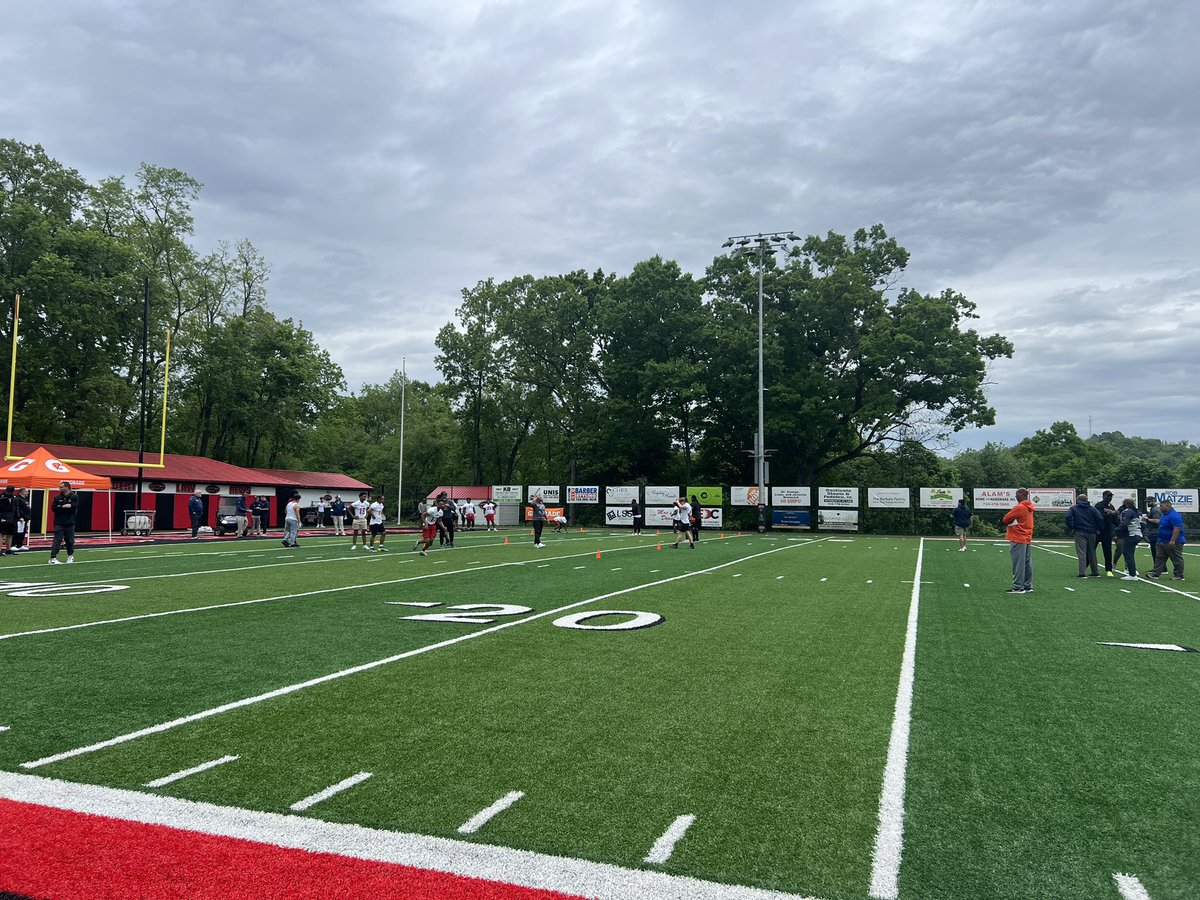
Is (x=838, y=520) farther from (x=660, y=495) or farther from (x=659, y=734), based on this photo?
(x=659, y=734)

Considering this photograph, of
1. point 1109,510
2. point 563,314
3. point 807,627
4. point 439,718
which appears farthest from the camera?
point 563,314

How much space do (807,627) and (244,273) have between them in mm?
50869

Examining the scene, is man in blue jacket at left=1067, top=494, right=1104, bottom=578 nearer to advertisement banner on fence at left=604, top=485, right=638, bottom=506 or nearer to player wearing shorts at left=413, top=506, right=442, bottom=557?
player wearing shorts at left=413, top=506, right=442, bottom=557

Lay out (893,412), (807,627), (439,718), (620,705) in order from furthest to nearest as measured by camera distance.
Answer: (893,412) < (807,627) < (620,705) < (439,718)

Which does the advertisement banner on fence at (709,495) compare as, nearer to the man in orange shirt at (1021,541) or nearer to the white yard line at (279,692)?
the man in orange shirt at (1021,541)

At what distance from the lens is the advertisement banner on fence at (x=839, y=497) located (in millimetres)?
40531

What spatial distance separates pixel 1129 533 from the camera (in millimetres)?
16562

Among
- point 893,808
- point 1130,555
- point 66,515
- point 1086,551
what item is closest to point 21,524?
point 66,515

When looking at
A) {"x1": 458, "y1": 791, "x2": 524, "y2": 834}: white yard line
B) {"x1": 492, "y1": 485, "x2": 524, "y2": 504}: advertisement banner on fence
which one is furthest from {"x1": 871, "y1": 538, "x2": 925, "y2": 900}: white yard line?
{"x1": 492, "y1": 485, "x2": 524, "y2": 504}: advertisement banner on fence

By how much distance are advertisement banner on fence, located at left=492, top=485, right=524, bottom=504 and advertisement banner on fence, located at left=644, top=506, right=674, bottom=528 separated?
8302 mm

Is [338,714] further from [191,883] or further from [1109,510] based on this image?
[1109,510]

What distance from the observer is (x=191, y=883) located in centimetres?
303

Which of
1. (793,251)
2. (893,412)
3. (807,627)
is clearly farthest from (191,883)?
(793,251)

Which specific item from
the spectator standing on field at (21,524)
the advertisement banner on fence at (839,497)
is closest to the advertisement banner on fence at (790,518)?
the advertisement banner on fence at (839,497)
